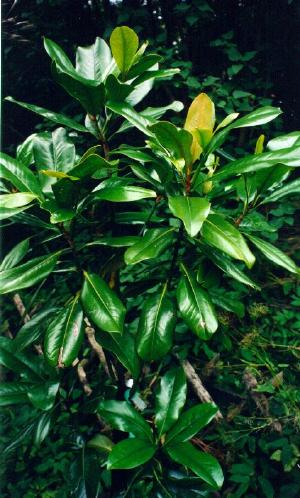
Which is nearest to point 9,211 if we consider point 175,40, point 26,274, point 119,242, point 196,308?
point 26,274

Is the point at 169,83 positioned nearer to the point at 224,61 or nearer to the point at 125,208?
the point at 224,61

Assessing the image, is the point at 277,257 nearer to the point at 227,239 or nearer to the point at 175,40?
the point at 227,239

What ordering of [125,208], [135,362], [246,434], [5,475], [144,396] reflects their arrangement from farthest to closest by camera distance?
[125,208] < [5,475] < [144,396] < [246,434] < [135,362]

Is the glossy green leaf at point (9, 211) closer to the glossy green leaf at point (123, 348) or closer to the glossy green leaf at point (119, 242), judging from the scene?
the glossy green leaf at point (119, 242)

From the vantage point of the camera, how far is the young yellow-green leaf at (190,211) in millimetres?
925

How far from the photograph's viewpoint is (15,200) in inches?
39.9

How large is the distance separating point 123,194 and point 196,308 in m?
0.32

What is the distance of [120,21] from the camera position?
2.78 meters

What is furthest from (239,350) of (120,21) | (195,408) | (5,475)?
(120,21)

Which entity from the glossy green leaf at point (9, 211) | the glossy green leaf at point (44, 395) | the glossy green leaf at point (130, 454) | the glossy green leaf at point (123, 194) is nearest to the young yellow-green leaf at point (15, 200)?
the glossy green leaf at point (9, 211)

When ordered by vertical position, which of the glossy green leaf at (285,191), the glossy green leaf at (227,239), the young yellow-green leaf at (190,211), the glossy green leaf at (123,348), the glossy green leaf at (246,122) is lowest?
the glossy green leaf at (123,348)

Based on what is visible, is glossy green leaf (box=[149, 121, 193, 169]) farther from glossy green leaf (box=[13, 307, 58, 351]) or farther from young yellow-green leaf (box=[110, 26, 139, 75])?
glossy green leaf (box=[13, 307, 58, 351])

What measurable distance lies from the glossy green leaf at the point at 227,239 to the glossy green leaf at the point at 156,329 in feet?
0.85

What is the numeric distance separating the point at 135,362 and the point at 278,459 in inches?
33.9
